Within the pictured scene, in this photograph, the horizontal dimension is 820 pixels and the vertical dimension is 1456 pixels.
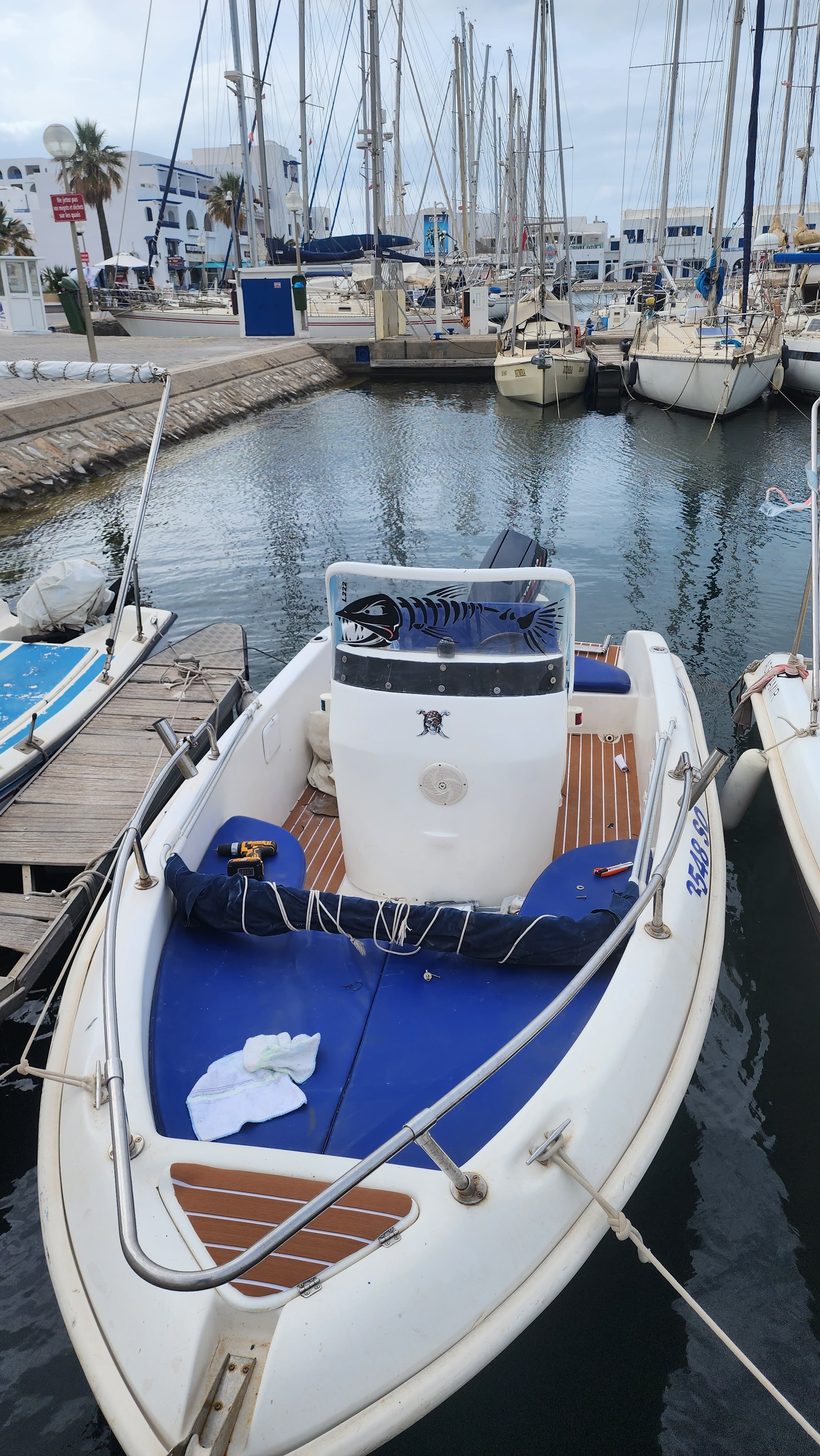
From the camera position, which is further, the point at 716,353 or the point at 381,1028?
the point at 716,353

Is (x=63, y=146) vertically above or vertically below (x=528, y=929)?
above

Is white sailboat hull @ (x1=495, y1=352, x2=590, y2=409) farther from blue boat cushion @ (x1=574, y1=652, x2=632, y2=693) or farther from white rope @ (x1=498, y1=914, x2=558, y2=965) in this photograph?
white rope @ (x1=498, y1=914, x2=558, y2=965)

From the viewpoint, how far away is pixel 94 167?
44625mm

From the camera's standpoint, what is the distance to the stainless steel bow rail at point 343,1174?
189 cm

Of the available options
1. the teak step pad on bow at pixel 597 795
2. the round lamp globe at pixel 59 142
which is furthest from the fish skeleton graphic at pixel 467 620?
the round lamp globe at pixel 59 142

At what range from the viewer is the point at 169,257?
56.4 meters

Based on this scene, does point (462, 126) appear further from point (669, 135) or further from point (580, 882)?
point (580, 882)

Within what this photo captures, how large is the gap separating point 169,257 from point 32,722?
6044 centimetres

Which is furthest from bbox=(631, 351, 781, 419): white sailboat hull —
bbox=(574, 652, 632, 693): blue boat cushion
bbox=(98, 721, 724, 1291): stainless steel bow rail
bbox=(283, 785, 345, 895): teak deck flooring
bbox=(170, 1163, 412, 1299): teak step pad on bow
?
bbox=(170, 1163, 412, 1299): teak step pad on bow

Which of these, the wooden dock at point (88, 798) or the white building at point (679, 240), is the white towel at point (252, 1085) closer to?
the wooden dock at point (88, 798)

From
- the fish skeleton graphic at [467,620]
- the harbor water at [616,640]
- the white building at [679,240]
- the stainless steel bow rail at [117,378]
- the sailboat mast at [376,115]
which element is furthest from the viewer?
the white building at [679,240]

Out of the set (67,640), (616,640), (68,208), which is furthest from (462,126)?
(67,640)

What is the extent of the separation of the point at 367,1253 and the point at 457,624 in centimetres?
256

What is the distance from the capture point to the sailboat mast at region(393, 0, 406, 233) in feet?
118
